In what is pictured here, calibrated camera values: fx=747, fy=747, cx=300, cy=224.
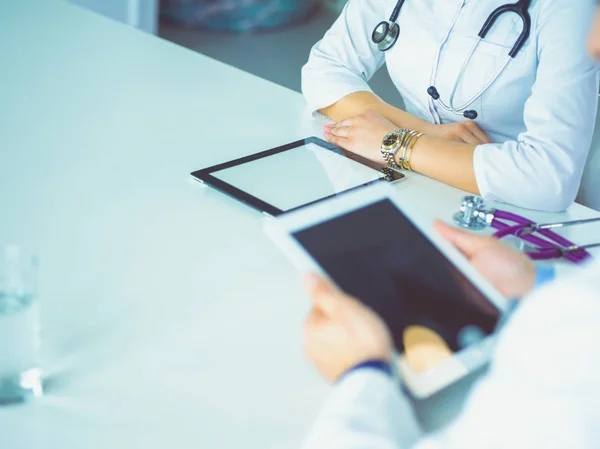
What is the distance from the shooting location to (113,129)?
4.34ft

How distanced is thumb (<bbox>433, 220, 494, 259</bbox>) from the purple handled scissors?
92 mm

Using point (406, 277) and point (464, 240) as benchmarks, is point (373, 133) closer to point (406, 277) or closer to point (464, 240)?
point (464, 240)

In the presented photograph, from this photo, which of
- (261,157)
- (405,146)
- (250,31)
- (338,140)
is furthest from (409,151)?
(250,31)

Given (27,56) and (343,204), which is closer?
(343,204)

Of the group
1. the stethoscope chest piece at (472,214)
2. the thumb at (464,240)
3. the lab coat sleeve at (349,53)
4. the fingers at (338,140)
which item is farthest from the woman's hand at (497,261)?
the lab coat sleeve at (349,53)

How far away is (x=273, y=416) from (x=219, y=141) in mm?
670

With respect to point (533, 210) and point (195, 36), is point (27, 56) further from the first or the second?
point (195, 36)

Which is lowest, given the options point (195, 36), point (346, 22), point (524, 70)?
point (524, 70)

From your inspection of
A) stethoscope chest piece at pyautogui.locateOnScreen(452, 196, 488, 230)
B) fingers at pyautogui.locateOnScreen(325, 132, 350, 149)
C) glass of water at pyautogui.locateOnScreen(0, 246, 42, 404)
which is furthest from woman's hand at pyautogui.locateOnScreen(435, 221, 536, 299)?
glass of water at pyautogui.locateOnScreen(0, 246, 42, 404)

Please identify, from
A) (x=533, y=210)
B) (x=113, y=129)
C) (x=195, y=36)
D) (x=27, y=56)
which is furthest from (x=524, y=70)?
(x=195, y=36)

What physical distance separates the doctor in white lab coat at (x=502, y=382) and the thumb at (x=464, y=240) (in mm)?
234

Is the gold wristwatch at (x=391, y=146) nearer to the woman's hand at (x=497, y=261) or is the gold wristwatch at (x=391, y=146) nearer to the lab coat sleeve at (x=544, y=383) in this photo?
Result: the woman's hand at (x=497, y=261)

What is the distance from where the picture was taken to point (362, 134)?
1312mm

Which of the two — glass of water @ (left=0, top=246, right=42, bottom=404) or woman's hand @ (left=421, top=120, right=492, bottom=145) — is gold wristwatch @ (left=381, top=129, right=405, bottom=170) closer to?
woman's hand @ (left=421, top=120, right=492, bottom=145)
